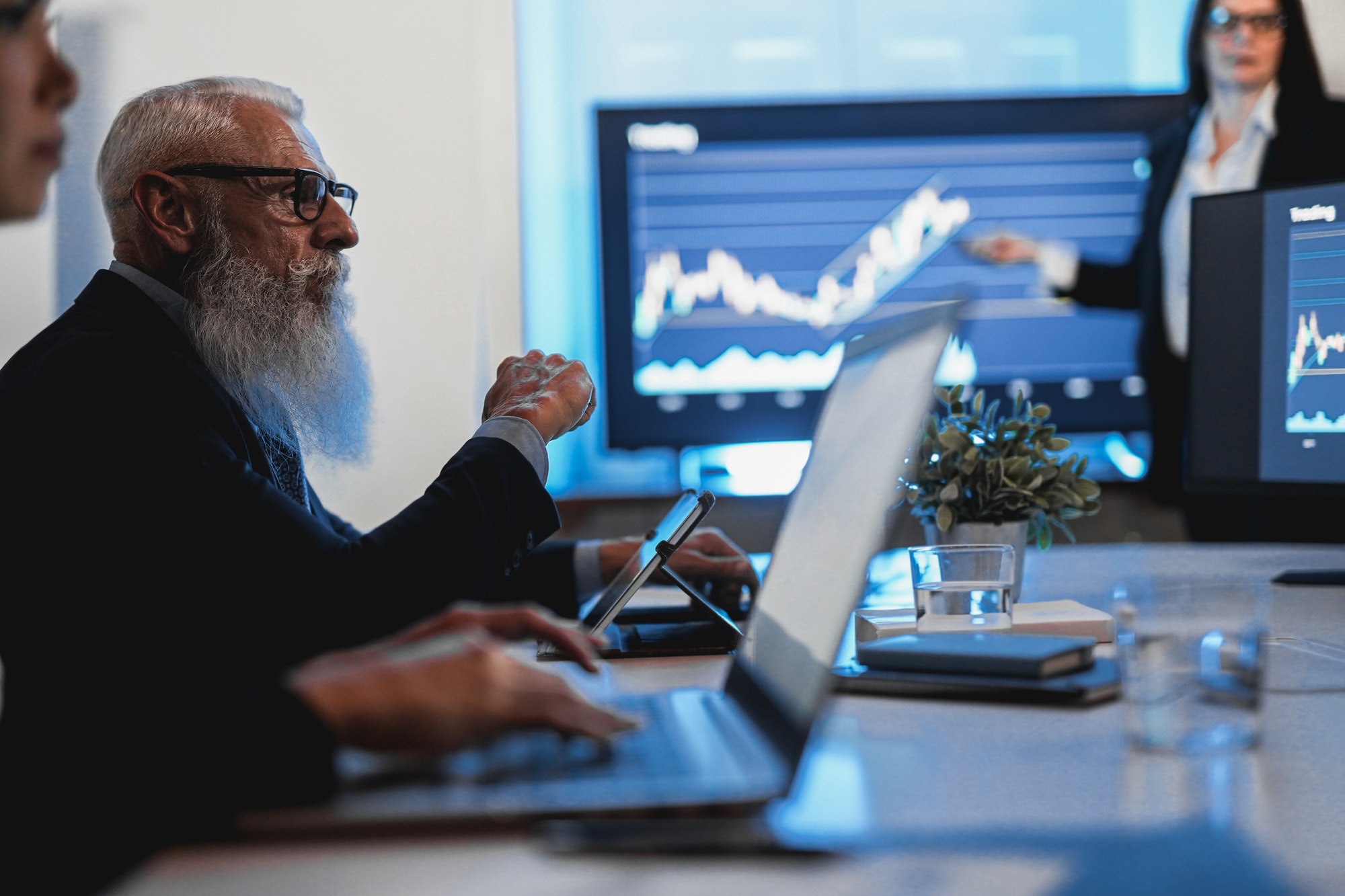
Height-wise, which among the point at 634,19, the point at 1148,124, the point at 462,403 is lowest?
the point at 462,403

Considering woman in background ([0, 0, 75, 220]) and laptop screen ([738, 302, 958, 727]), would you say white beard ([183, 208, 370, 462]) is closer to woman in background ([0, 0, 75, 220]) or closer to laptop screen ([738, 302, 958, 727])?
woman in background ([0, 0, 75, 220])

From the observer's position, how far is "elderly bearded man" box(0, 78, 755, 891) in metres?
0.60

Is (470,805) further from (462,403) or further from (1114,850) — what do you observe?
(462,403)

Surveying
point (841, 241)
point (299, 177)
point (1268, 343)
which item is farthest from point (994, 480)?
point (841, 241)

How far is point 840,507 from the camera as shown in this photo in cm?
73

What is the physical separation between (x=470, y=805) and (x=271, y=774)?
0.11 meters

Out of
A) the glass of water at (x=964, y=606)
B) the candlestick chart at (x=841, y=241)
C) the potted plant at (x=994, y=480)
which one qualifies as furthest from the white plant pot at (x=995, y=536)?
the candlestick chart at (x=841, y=241)

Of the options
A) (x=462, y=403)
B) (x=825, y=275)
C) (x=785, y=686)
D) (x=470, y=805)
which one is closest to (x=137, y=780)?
(x=470, y=805)

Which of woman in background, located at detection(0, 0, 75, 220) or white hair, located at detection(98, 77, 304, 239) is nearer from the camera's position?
woman in background, located at detection(0, 0, 75, 220)

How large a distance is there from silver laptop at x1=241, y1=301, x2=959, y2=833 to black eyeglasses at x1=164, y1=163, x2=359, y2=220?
891 millimetres

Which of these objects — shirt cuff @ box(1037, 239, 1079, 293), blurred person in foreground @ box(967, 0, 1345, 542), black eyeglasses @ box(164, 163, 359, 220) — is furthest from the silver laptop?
shirt cuff @ box(1037, 239, 1079, 293)

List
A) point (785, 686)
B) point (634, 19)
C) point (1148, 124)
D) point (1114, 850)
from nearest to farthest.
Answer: point (1114, 850), point (785, 686), point (1148, 124), point (634, 19)

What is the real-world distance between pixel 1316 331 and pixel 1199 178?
4.37 ft

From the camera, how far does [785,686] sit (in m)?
0.69
